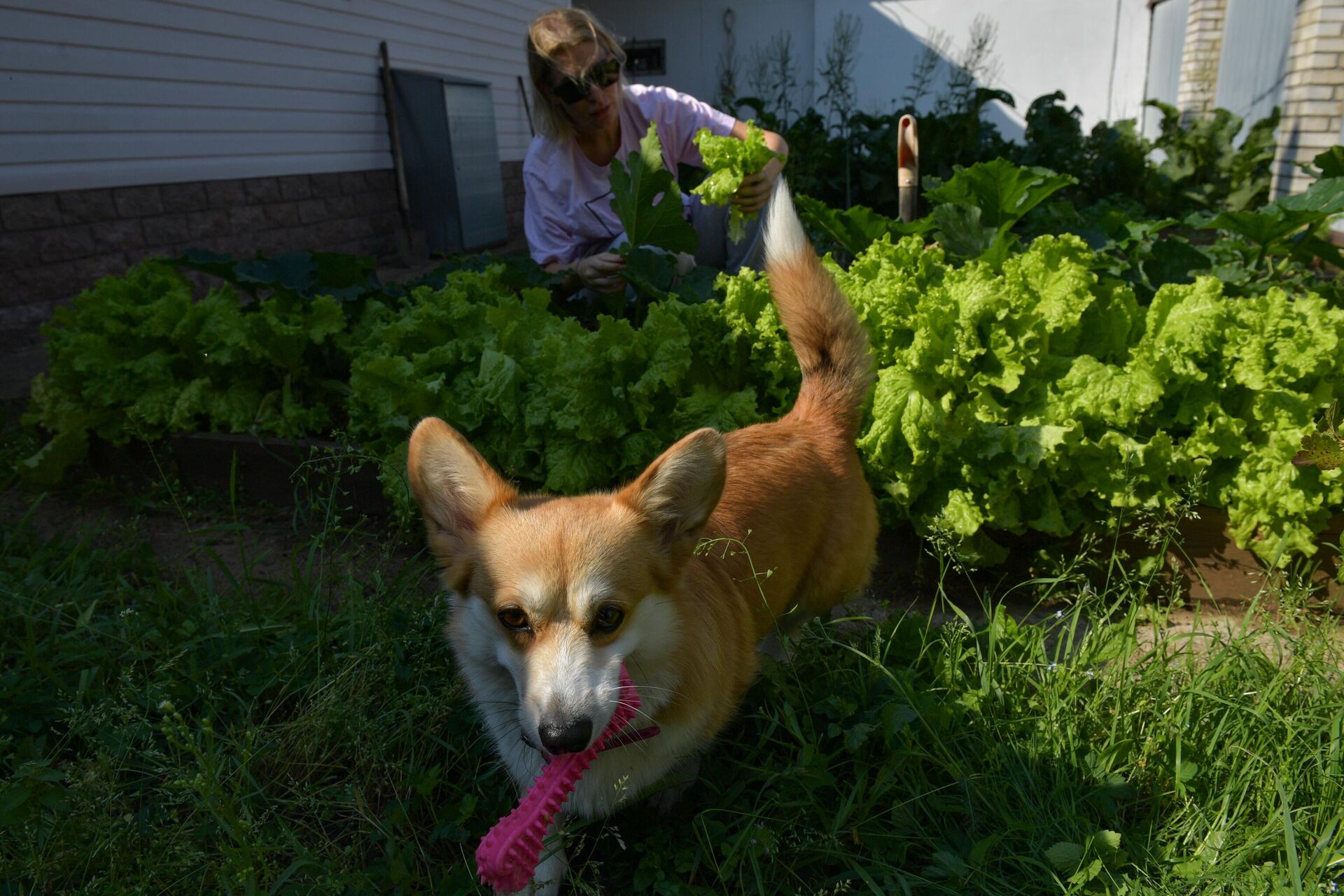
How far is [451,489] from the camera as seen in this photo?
6.76 ft

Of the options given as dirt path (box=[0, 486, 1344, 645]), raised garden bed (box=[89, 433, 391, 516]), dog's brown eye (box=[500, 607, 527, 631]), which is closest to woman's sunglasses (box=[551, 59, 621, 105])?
raised garden bed (box=[89, 433, 391, 516])

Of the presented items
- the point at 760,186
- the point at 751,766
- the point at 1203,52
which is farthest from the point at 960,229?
the point at 1203,52

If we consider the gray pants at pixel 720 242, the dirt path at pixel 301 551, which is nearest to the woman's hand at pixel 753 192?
the gray pants at pixel 720 242

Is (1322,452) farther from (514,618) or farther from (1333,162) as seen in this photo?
(514,618)

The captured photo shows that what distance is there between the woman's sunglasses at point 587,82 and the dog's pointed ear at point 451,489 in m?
2.57

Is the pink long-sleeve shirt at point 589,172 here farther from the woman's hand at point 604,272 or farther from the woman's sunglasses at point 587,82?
the woman's hand at point 604,272

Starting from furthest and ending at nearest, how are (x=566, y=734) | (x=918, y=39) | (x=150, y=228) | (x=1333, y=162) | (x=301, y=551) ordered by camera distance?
(x=918, y=39) → (x=150, y=228) → (x=1333, y=162) → (x=301, y=551) → (x=566, y=734)

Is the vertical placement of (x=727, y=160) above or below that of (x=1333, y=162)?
above

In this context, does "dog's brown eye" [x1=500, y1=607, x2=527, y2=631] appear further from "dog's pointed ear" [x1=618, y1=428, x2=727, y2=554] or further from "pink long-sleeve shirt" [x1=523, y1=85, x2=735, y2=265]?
"pink long-sleeve shirt" [x1=523, y1=85, x2=735, y2=265]

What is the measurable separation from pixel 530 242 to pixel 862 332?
265cm

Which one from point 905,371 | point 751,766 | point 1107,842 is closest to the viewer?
point 1107,842

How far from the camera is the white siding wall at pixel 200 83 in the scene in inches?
220

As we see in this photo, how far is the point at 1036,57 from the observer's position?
53.2ft

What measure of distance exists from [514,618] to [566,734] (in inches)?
12.3
